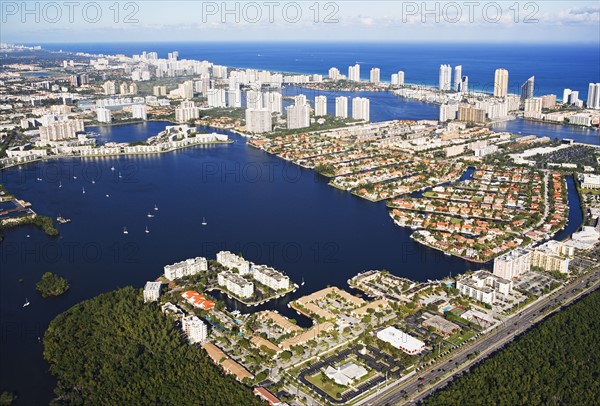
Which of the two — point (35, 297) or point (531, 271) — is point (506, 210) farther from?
point (35, 297)

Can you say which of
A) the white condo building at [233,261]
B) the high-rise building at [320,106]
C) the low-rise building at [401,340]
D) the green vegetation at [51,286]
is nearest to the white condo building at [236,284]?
the white condo building at [233,261]

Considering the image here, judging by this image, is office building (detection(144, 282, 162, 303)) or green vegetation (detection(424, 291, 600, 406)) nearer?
green vegetation (detection(424, 291, 600, 406))

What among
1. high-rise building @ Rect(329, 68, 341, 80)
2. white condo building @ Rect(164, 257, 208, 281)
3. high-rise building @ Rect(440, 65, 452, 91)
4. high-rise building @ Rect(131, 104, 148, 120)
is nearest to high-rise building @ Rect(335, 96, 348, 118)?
high-rise building @ Rect(131, 104, 148, 120)

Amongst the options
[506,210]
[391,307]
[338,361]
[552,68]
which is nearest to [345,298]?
[391,307]

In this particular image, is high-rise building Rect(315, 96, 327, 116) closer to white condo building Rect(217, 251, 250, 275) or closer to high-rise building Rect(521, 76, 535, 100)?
high-rise building Rect(521, 76, 535, 100)

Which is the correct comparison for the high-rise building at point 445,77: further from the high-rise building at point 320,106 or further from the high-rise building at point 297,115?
the high-rise building at point 297,115

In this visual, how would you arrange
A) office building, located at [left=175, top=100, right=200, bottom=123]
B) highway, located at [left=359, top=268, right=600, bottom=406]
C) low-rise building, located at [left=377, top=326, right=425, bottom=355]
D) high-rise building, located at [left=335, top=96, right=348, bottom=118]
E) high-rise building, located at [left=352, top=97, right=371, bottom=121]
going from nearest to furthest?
highway, located at [left=359, top=268, right=600, bottom=406], low-rise building, located at [left=377, top=326, right=425, bottom=355], high-rise building, located at [left=352, top=97, right=371, bottom=121], office building, located at [left=175, top=100, right=200, bottom=123], high-rise building, located at [left=335, top=96, right=348, bottom=118]
